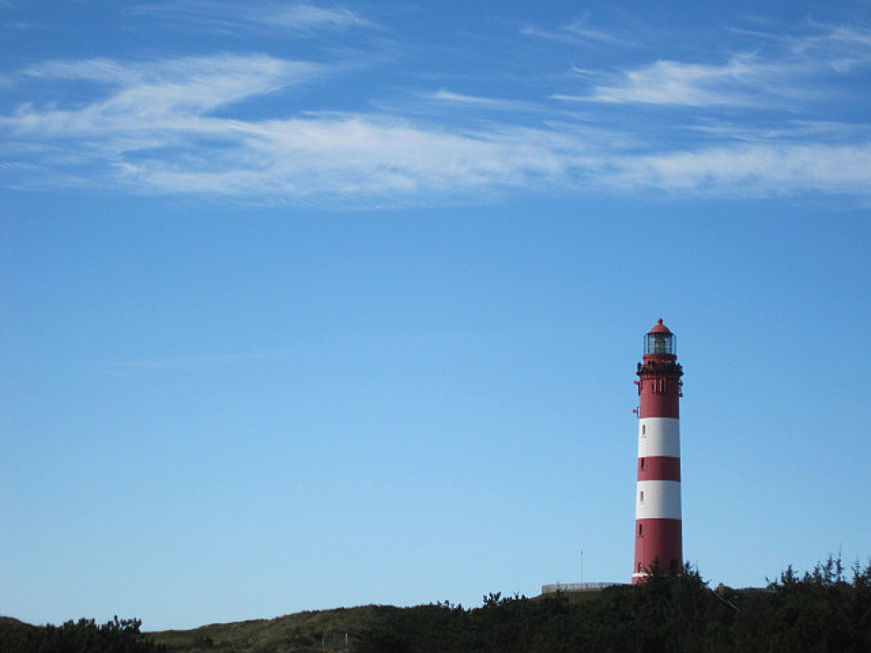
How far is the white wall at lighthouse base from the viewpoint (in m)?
64.2

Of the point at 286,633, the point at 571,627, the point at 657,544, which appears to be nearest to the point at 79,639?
the point at 286,633


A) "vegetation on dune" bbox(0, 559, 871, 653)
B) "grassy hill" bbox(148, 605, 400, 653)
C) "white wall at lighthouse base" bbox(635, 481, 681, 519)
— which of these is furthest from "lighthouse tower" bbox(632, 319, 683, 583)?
"grassy hill" bbox(148, 605, 400, 653)

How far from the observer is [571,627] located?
50562 millimetres

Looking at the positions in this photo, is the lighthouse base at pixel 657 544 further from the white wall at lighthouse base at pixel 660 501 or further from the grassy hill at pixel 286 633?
the grassy hill at pixel 286 633

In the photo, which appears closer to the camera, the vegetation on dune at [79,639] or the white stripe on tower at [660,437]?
the vegetation on dune at [79,639]

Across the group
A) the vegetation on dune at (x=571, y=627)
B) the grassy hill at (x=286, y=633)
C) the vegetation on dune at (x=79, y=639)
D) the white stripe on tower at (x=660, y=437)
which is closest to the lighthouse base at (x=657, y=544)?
the white stripe on tower at (x=660, y=437)

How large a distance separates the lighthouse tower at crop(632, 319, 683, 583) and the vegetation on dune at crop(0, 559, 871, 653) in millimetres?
7345

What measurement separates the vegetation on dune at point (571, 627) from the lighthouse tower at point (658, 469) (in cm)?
735

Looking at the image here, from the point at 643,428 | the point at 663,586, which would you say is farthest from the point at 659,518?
the point at 663,586

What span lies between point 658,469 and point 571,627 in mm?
15743

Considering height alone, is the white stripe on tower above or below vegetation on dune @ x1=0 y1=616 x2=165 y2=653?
above

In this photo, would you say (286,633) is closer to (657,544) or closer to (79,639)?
(79,639)

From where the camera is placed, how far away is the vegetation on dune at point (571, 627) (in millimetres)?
45094

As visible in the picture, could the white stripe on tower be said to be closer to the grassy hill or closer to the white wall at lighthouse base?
the white wall at lighthouse base
